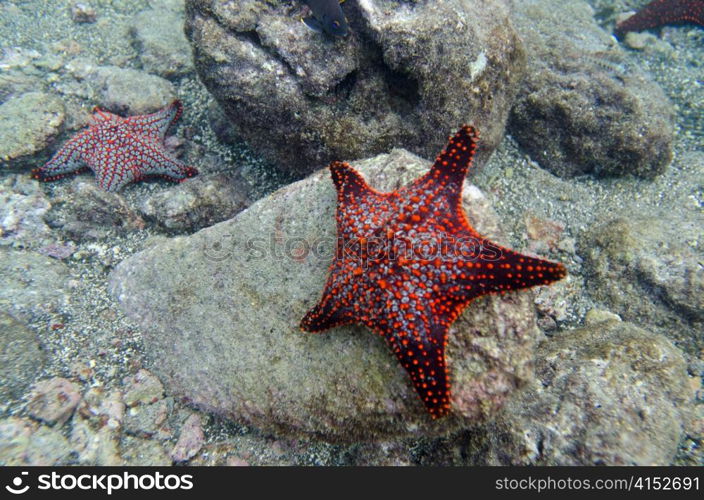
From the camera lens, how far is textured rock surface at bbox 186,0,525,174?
485cm

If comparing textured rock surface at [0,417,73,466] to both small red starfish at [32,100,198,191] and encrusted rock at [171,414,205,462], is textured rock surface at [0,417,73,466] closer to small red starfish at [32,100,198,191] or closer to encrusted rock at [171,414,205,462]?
encrusted rock at [171,414,205,462]

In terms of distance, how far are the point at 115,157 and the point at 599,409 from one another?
289 inches

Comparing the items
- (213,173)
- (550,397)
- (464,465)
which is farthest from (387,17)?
(464,465)

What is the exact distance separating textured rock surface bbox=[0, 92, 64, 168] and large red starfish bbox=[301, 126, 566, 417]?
5.79 meters

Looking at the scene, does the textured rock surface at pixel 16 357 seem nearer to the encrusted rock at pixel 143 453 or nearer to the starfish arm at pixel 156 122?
the encrusted rock at pixel 143 453

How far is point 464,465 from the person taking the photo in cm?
426

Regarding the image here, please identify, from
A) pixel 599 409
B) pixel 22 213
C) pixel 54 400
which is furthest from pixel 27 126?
pixel 599 409

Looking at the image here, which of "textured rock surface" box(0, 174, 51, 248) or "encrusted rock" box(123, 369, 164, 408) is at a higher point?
"encrusted rock" box(123, 369, 164, 408)

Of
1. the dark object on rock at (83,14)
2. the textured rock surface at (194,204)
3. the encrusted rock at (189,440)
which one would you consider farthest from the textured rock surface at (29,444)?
the dark object on rock at (83,14)

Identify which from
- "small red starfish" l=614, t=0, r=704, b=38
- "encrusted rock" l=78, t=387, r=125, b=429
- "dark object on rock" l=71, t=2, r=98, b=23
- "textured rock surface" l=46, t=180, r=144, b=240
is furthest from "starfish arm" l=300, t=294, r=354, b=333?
"small red starfish" l=614, t=0, r=704, b=38

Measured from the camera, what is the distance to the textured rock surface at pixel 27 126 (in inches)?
239

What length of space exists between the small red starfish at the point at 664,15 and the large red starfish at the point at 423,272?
8158mm

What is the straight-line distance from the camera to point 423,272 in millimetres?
3455

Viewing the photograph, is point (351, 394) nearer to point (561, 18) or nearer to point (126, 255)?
point (126, 255)
